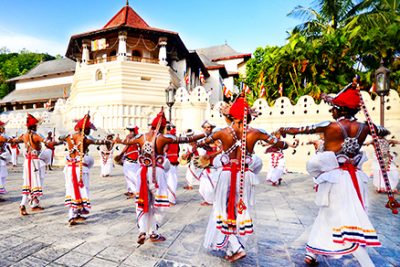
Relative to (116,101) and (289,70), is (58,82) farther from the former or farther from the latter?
(289,70)

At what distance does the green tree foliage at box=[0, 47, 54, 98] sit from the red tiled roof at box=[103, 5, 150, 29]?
26.2 metres

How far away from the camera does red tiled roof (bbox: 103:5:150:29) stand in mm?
24511

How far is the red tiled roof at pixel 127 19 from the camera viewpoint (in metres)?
24.5

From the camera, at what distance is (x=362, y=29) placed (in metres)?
16.2

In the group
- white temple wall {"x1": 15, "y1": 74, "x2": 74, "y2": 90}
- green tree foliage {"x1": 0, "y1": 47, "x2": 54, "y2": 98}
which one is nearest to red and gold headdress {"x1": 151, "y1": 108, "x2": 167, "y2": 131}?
white temple wall {"x1": 15, "y1": 74, "x2": 74, "y2": 90}

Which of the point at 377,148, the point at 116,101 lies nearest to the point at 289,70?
the point at 116,101

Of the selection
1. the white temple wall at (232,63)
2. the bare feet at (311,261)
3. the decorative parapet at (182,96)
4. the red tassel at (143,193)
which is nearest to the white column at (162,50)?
the decorative parapet at (182,96)

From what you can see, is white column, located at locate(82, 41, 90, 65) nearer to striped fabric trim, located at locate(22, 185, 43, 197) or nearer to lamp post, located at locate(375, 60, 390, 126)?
striped fabric trim, located at locate(22, 185, 43, 197)

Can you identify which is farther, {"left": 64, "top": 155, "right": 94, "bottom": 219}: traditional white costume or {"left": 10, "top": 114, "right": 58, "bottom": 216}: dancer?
{"left": 10, "top": 114, "right": 58, "bottom": 216}: dancer

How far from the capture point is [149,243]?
3.71 m

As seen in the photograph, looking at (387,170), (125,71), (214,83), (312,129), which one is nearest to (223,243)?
(312,129)

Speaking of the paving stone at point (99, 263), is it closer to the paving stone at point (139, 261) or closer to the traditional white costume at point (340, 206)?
the paving stone at point (139, 261)

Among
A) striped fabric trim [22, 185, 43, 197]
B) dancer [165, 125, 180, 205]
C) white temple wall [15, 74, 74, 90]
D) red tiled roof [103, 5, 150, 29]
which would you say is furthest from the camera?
white temple wall [15, 74, 74, 90]

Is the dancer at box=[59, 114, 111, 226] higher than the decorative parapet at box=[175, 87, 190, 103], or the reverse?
the decorative parapet at box=[175, 87, 190, 103]
